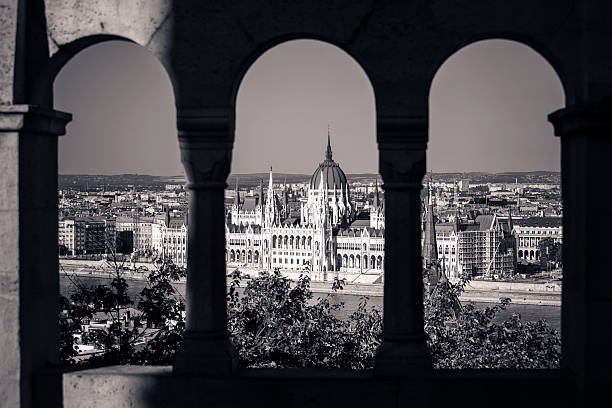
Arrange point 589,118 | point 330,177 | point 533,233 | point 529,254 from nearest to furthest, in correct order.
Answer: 1. point 589,118
2. point 533,233
3. point 529,254
4. point 330,177

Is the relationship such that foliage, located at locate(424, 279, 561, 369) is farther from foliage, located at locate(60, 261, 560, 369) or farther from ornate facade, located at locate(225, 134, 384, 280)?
ornate facade, located at locate(225, 134, 384, 280)

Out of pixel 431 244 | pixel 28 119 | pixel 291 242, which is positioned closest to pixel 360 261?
pixel 291 242

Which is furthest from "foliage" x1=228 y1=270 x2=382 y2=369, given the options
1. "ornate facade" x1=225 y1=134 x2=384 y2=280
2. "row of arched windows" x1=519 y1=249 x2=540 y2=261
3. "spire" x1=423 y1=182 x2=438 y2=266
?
"row of arched windows" x1=519 y1=249 x2=540 y2=261

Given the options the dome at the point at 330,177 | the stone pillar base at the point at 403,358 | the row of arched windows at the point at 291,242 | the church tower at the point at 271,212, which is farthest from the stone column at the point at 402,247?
the church tower at the point at 271,212

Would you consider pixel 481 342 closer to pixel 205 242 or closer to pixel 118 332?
pixel 118 332

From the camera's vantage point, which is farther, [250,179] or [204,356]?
[250,179]

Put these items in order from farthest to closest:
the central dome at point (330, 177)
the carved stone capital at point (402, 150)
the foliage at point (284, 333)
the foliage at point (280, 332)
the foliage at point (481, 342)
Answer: the central dome at point (330, 177), the foliage at point (481, 342), the foliage at point (284, 333), the foliage at point (280, 332), the carved stone capital at point (402, 150)

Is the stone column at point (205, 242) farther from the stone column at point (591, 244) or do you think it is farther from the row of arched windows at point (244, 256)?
the row of arched windows at point (244, 256)
